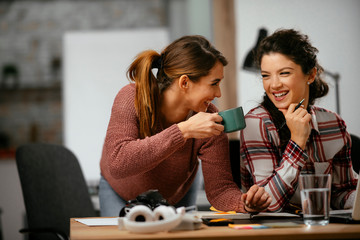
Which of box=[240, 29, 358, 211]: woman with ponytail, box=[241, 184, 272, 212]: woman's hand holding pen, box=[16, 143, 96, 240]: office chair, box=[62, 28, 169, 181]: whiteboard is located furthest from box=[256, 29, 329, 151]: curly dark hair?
box=[62, 28, 169, 181]: whiteboard

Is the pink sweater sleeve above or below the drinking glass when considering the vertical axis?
above

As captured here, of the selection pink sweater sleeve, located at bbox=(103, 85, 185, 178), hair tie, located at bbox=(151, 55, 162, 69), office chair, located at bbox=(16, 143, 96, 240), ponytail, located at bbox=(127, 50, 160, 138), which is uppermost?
hair tie, located at bbox=(151, 55, 162, 69)

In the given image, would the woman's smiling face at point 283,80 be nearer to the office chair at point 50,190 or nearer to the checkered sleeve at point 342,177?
the checkered sleeve at point 342,177

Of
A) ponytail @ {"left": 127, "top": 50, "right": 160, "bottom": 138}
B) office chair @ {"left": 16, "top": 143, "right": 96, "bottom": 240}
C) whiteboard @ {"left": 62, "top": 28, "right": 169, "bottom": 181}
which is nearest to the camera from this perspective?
ponytail @ {"left": 127, "top": 50, "right": 160, "bottom": 138}

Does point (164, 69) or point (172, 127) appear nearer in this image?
point (172, 127)

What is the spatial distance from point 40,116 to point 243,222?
5.12 meters

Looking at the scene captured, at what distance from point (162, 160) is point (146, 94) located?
0.73ft

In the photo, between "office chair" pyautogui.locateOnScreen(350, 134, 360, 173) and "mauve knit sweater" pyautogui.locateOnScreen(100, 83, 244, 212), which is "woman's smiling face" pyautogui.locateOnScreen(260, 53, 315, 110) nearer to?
"mauve knit sweater" pyautogui.locateOnScreen(100, 83, 244, 212)

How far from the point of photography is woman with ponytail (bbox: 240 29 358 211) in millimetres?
1403

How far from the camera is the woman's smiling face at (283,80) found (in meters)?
1.42

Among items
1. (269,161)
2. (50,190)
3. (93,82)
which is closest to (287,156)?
(269,161)

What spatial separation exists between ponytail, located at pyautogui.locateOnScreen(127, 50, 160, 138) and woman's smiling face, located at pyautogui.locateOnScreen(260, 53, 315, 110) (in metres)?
0.36

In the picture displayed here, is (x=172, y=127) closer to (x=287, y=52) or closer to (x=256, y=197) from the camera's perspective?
(x=256, y=197)

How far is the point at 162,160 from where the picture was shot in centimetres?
130
